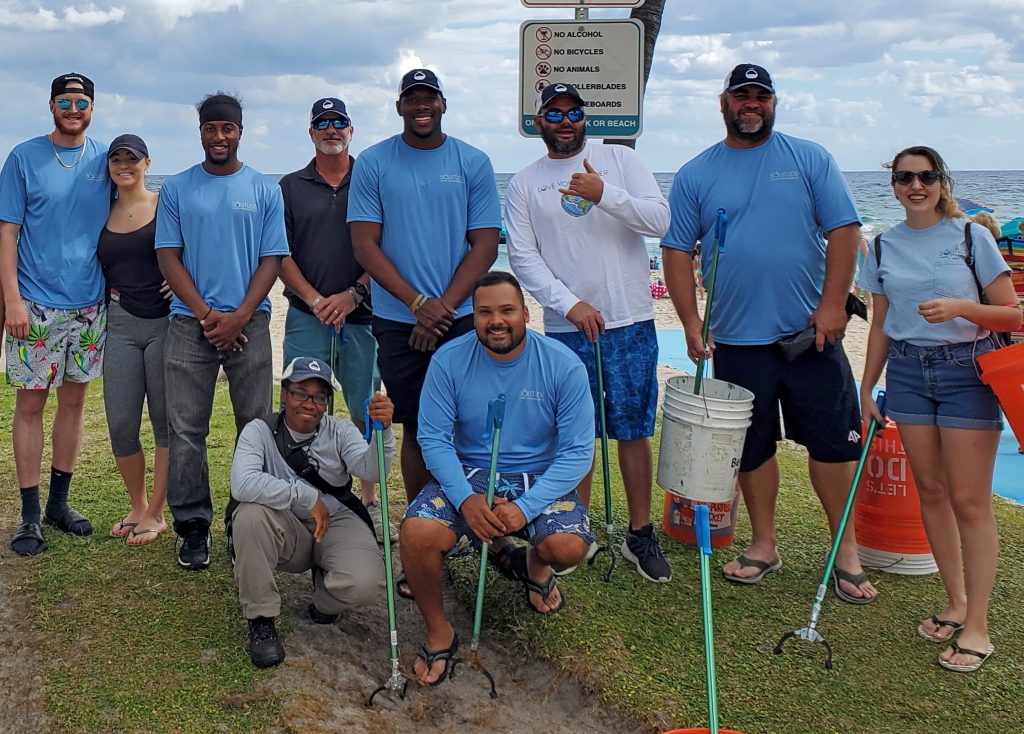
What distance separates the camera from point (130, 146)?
4809 millimetres

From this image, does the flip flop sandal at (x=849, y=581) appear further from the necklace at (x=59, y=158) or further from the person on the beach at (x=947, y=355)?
the necklace at (x=59, y=158)

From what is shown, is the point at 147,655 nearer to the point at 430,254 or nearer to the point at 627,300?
the point at 430,254

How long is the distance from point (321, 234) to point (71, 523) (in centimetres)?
201

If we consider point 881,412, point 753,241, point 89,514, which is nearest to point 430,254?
point 753,241

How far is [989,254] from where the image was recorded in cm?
395

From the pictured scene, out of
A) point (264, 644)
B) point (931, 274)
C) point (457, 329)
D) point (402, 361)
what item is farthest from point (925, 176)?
point (264, 644)

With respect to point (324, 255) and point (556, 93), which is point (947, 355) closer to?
point (556, 93)

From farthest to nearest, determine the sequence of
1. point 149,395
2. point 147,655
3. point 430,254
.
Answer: point 149,395 < point 430,254 < point 147,655

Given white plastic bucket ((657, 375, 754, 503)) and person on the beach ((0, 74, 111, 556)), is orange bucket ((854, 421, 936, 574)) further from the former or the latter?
person on the beach ((0, 74, 111, 556))

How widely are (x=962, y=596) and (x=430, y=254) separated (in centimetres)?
276

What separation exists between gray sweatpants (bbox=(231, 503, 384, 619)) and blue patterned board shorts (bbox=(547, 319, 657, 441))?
1270mm

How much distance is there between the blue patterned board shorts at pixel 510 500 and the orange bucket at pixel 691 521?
126 cm

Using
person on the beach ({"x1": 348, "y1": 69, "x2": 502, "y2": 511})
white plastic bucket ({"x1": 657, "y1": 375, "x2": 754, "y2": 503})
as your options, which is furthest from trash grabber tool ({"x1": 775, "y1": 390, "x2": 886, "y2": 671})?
person on the beach ({"x1": 348, "y1": 69, "x2": 502, "y2": 511})

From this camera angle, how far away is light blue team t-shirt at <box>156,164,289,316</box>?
4.64 metres
